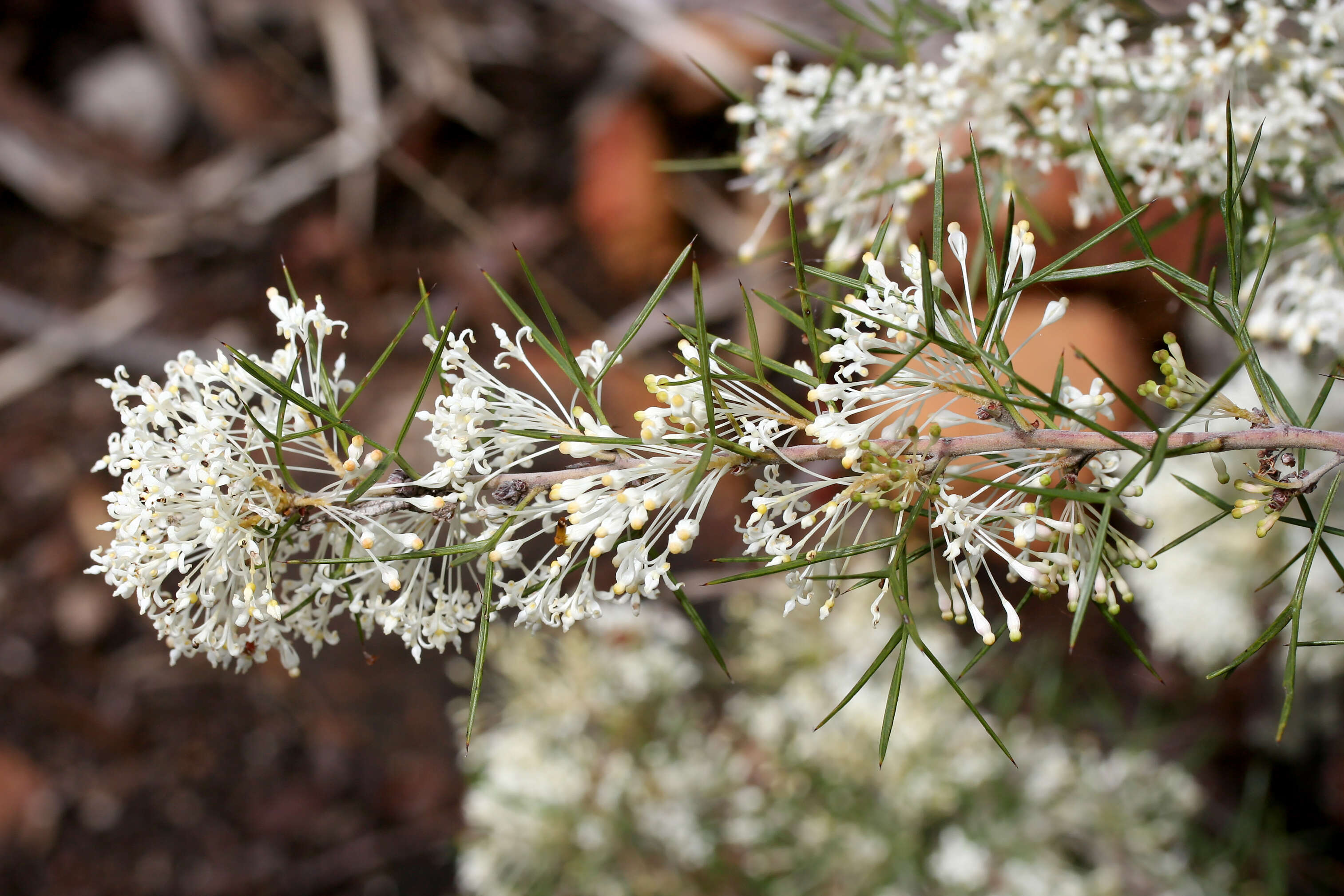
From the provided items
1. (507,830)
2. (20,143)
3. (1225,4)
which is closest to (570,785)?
(507,830)

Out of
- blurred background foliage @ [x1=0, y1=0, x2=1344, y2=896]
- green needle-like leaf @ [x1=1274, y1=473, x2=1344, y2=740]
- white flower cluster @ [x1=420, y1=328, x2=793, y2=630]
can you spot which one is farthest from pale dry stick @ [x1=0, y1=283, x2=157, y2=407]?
green needle-like leaf @ [x1=1274, y1=473, x2=1344, y2=740]

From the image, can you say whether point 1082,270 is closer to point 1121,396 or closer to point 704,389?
point 1121,396

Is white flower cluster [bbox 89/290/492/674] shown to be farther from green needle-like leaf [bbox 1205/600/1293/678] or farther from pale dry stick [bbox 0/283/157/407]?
pale dry stick [bbox 0/283/157/407]

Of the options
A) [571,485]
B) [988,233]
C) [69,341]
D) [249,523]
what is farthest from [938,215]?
[69,341]

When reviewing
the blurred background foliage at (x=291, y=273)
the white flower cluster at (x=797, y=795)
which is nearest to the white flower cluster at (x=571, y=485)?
the white flower cluster at (x=797, y=795)

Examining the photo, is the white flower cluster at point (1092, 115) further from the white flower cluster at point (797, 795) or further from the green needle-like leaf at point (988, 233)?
the white flower cluster at point (797, 795)
